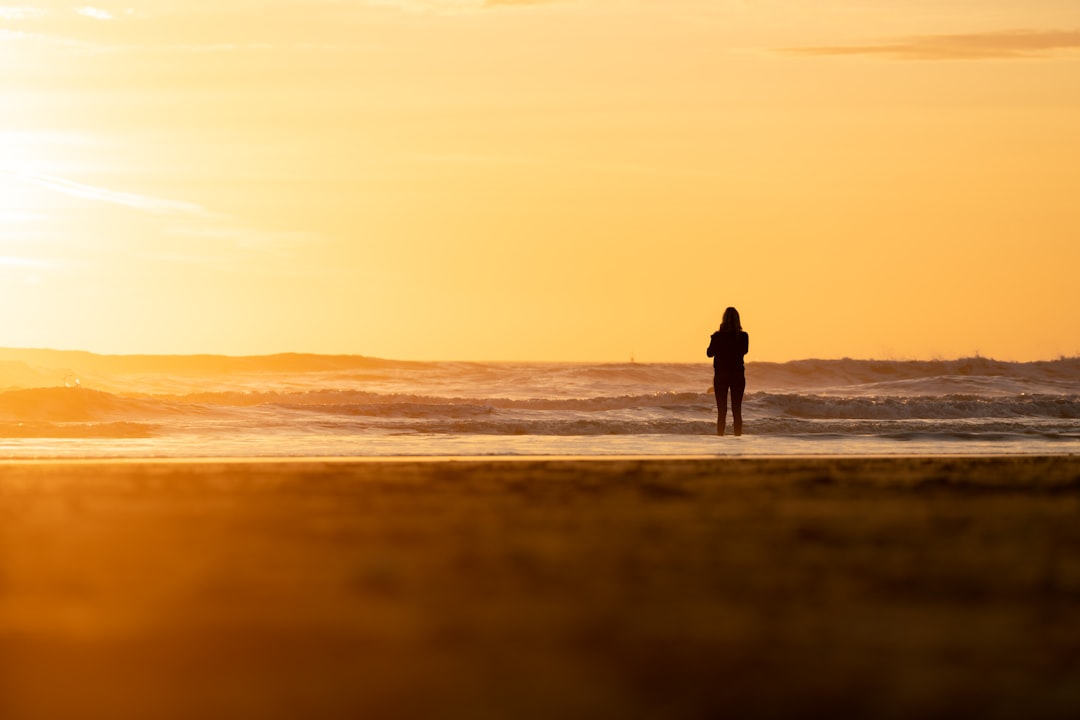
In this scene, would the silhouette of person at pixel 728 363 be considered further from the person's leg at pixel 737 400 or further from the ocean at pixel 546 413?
the ocean at pixel 546 413

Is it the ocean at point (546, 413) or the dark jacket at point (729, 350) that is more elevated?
the dark jacket at point (729, 350)

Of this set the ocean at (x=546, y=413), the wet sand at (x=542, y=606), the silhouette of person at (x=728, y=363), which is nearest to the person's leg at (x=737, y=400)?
the silhouette of person at (x=728, y=363)

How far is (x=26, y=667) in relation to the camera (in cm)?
287

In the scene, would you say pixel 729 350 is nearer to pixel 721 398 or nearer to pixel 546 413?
pixel 721 398

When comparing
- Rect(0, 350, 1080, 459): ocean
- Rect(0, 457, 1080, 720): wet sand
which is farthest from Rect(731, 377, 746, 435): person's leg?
Rect(0, 457, 1080, 720): wet sand

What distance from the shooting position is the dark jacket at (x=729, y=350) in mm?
18781

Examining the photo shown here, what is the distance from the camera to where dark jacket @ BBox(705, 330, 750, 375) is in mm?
18781

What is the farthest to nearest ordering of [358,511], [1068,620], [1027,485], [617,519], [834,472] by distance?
[834,472]
[1027,485]
[358,511]
[617,519]
[1068,620]

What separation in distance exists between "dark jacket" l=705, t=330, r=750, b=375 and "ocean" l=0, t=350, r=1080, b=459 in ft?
3.51

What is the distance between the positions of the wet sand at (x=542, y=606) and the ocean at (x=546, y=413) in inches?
249

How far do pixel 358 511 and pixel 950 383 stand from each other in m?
31.5

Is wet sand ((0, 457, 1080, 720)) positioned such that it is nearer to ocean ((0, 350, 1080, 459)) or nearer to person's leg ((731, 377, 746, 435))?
ocean ((0, 350, 1080, 459))

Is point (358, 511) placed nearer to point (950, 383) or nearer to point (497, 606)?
point (497, 606)

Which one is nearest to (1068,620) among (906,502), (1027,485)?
(906,502)
